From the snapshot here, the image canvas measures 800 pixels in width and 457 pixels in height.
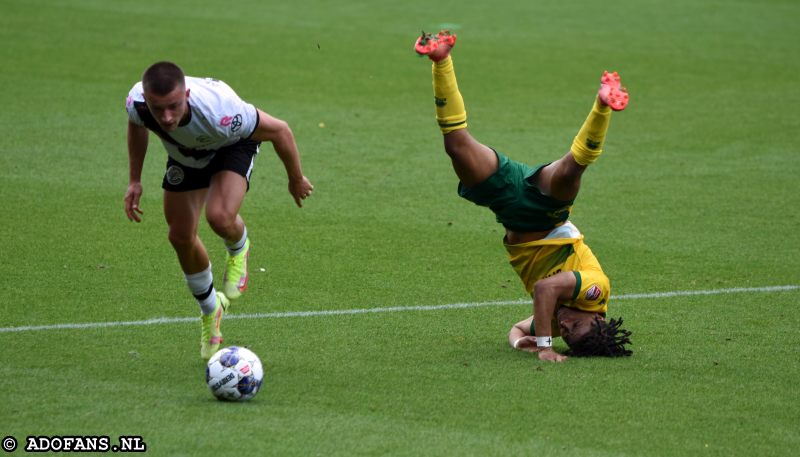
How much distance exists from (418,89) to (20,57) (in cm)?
606

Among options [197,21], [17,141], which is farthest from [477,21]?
[17,141]

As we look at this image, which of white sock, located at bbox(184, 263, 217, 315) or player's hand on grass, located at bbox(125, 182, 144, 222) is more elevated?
Answer: player's hand on grass, located at bbox(125, 182, 144, 222)

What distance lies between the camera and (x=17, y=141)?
44.9 feet

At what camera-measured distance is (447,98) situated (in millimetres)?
7594

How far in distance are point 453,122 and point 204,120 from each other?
1.61 m

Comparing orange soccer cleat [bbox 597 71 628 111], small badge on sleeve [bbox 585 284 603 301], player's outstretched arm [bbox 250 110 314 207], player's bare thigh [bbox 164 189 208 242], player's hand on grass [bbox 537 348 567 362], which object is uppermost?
orange soccer cleat [bbox 597 71 628 111]

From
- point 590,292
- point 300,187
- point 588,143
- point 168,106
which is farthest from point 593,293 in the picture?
point 168,106

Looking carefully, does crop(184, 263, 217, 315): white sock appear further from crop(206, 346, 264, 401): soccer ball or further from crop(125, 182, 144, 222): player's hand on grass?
crop(206, 346, 264, 401): soccer ball

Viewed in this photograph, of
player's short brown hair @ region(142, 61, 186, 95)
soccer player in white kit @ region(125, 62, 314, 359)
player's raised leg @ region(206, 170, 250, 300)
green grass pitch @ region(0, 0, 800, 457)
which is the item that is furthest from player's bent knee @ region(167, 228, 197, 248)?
player's short brown hair @ region(142, 61, 186, 95)

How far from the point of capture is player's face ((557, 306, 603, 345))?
24.9 feet

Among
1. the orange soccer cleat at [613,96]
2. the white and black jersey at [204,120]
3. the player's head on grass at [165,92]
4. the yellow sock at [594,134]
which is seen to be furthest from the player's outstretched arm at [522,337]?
the player's head on grass at [165,92]

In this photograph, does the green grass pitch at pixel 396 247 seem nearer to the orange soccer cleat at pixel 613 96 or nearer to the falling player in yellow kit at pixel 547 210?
the falling player in yellow kit at pixel 547 210

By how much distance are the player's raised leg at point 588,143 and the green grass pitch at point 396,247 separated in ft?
3.65

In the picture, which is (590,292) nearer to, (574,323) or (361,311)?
(574,323)
